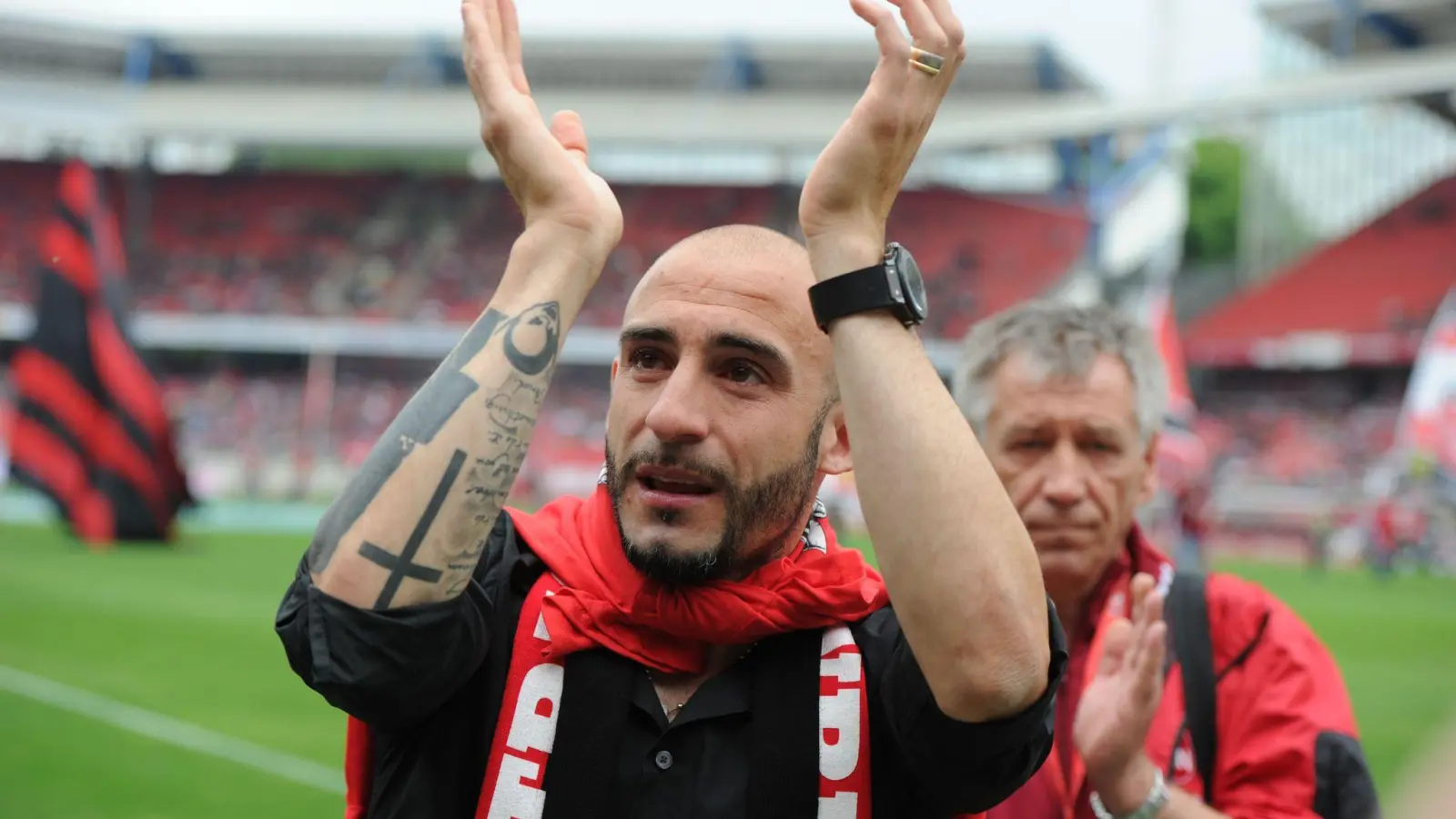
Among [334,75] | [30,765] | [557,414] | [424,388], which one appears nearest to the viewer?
[424,388]

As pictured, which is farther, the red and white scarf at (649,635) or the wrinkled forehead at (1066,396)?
the wrinkled forehead at (1066,396)

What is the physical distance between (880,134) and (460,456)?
2.31 feet

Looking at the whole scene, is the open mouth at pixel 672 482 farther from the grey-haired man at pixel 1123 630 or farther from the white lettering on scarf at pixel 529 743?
the grey-haired man at pixel 1123 630

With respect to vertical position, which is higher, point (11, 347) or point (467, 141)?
point (467, 141)

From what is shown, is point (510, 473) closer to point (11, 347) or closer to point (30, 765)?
point (30, 765)

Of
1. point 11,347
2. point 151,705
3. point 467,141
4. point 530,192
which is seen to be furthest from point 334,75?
point 530,192

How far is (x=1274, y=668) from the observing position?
2.59 meters

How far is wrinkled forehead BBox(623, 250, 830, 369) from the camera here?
201 centimetres

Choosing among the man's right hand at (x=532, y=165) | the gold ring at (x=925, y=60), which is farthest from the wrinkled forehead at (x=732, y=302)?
the gold ring at (x=925, y=60)

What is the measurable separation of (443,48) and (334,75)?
4737 mm

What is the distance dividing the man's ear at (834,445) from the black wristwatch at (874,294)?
0.33 metres

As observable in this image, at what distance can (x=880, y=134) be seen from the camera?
183cm

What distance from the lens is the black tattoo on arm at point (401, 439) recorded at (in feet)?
6.04

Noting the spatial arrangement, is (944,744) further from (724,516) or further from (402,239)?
(402,239)
